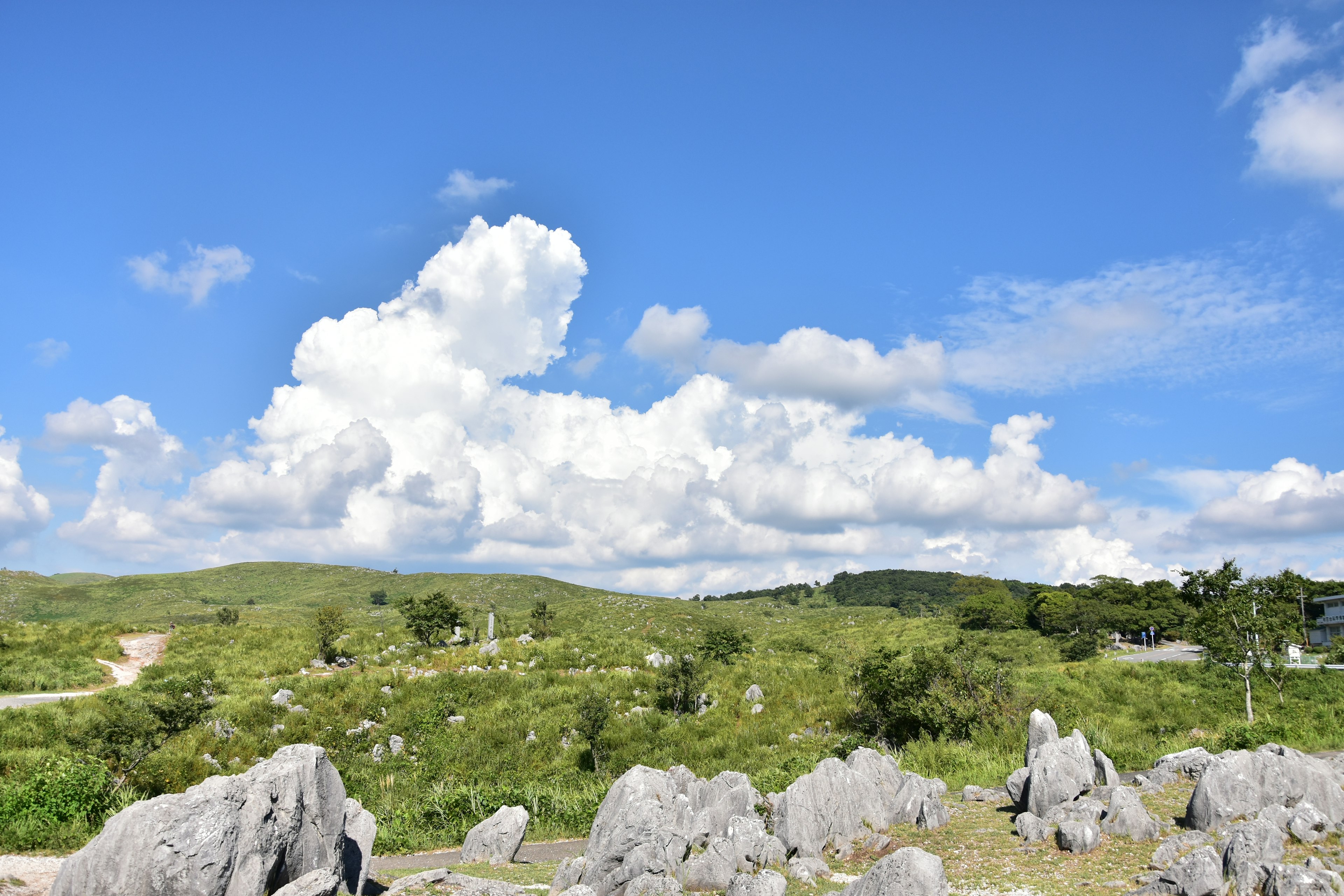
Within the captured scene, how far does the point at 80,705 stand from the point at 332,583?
11765 centimetres

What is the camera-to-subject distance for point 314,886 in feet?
28.8

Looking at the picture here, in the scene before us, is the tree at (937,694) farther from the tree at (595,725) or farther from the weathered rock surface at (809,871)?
the weathered rock surface at (809,871)

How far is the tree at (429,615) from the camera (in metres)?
41.3

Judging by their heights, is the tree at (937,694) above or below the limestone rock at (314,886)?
below

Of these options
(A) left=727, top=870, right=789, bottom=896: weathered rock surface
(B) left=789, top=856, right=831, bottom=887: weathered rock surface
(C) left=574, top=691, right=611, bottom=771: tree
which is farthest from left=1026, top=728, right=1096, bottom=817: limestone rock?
(C) left=574, top=691, right=611, bottom=771: tree

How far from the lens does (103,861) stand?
8680mm

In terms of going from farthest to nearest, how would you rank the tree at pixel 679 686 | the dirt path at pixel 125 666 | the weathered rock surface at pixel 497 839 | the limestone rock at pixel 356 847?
the tree at pixel 679 686 → the dirt path at pixel 125 666 → the weathered rock surface at pixel 497 839 → the limestone rock at pixel 356 847

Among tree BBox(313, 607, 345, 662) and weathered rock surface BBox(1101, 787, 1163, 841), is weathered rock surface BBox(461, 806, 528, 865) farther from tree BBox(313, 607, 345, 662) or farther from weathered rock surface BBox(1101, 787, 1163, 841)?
tree BBox(313, 607, 345, 662)

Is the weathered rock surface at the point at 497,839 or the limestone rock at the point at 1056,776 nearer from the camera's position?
the limestone rock at the point at 1056,776

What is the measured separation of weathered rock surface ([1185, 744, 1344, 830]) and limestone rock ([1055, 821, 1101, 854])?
2.15 meters

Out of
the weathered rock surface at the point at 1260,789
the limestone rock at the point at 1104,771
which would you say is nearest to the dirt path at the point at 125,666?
the limestone rock at the point at 1104,771

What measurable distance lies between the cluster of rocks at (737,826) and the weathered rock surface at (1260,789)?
4.77m

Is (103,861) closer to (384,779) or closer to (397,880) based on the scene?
(397,880)

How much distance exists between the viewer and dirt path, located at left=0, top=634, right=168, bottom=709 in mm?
26844
